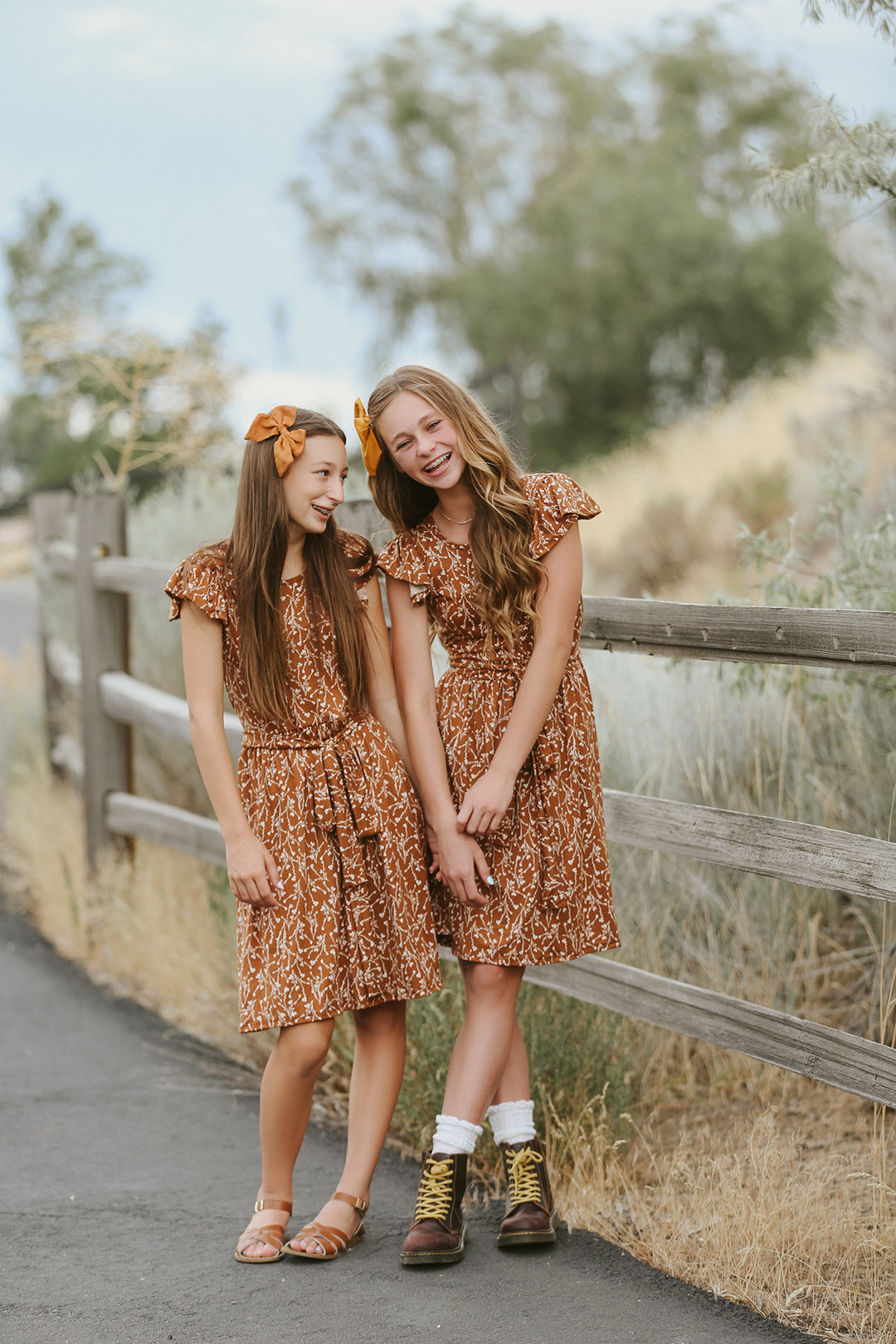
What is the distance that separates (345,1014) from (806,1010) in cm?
133

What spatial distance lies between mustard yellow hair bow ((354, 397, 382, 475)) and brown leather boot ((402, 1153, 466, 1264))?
152cm

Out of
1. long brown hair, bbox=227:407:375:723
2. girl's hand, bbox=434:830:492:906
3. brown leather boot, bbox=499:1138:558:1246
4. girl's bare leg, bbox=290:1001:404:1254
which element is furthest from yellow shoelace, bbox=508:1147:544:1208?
long brown hair, bbox=227:407:375:723

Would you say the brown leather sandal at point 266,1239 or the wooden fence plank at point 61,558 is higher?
the wooden fence plank at point 61,558

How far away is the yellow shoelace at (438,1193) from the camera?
289 cm

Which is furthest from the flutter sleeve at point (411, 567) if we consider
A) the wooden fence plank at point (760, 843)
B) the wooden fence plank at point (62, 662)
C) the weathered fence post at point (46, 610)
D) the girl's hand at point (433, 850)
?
the weathered fence post at point (46, 610)

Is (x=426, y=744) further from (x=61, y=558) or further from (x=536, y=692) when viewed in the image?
(x=61, y=558)

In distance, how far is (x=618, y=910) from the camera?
4066 mm

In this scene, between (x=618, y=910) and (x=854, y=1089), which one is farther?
(x=618, y=910)

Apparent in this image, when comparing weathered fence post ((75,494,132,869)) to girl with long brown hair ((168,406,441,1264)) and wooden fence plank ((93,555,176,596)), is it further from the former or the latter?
girl with long brown hair ((168,406,441,1264))

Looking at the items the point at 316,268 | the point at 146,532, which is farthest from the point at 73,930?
the point at 316,268

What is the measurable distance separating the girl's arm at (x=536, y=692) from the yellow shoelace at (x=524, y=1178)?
76cm

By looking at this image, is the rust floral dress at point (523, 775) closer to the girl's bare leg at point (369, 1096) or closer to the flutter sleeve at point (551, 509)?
the flutter sleeve at point (551, 509)

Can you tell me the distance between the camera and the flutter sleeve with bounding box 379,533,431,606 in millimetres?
2979

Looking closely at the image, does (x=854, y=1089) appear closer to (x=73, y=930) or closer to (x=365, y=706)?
(x=365, y=706)
